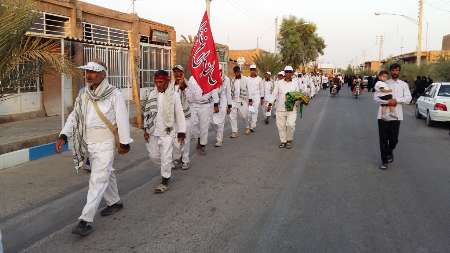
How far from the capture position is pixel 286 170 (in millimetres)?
7625

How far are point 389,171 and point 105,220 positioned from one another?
15.7ft

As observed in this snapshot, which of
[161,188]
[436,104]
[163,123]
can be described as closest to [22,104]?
[163,123]

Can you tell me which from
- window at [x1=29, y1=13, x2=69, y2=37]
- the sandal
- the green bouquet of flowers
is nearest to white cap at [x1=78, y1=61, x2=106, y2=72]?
the sandal

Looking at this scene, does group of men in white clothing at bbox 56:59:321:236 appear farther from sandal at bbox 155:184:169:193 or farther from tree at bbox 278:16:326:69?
tree at bbox 278:16:326:69

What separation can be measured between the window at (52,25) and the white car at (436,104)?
11497 mm

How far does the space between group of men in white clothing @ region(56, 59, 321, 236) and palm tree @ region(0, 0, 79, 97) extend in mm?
1693

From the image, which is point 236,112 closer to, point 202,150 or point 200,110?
point 202,150

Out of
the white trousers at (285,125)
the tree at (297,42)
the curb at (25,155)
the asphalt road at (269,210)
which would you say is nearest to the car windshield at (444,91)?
the asphalt road at (269,210)

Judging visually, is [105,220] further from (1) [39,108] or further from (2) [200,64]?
(1) [39,108]

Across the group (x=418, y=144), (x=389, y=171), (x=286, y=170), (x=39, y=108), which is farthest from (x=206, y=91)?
(x=39, y=108)

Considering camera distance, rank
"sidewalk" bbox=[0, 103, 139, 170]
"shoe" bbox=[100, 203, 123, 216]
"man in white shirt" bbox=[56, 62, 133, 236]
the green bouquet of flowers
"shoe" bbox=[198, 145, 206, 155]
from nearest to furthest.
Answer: "man in white shirt" bbox=[56, 62, 133, 236], "shoe" bbox=[100, 203, 123, 216], "sidewalk" bbox=[0, 103, 139, 170], "shoe" bbox=[198, 145, 206, 155], the green bouquet of flowers

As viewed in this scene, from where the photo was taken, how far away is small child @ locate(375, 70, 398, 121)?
7629mm

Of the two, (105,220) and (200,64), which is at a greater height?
(200,64)

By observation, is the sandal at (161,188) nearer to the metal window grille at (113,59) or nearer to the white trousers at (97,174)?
the white trousers at (97,174)
